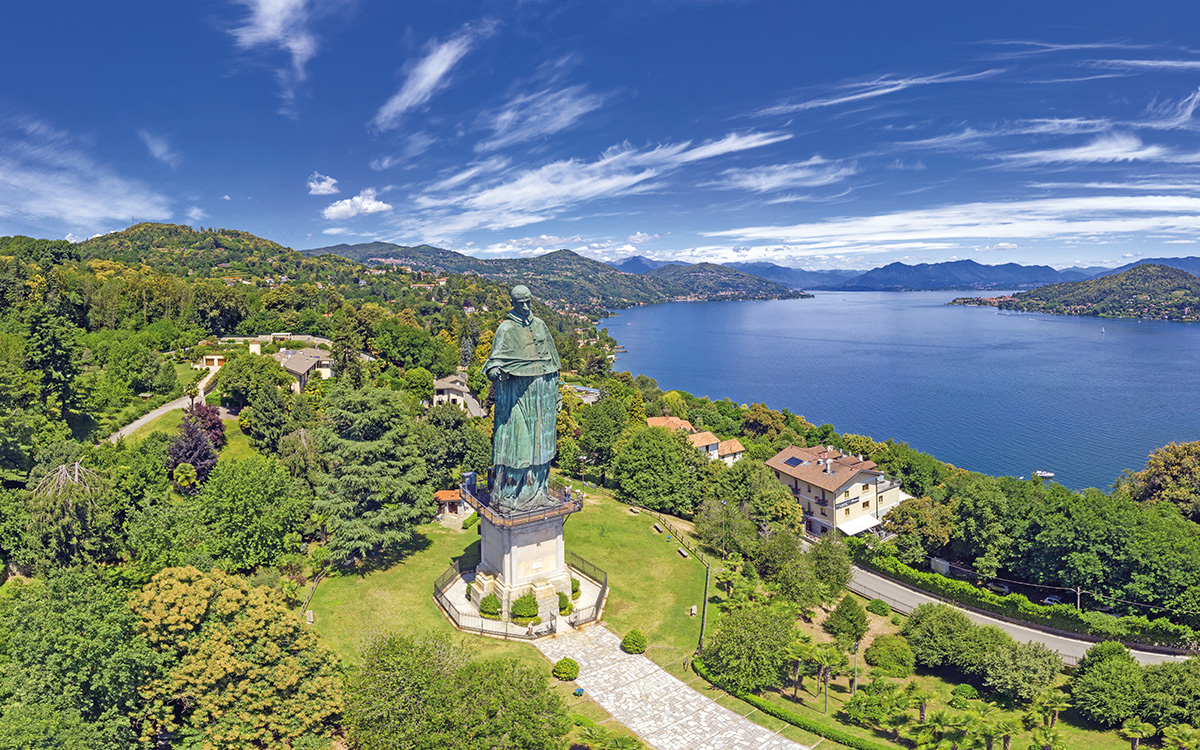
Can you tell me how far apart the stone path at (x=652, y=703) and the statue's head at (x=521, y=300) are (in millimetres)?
13150

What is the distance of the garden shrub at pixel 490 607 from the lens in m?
24.7

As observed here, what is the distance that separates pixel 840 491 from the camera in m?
45.4

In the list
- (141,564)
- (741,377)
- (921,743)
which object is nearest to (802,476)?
(921,743)

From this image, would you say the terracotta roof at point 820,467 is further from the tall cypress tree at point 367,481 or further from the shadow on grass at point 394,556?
the tall cypress tree at point 367,481

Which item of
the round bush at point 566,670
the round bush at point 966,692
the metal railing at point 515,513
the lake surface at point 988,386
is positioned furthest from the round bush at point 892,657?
the lake surface at point 988,386

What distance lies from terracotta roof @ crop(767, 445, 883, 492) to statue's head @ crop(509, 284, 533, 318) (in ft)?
102

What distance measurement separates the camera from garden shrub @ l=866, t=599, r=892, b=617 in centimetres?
3189

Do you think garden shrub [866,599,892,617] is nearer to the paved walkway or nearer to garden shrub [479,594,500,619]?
garden shrub [479,594,500,619]

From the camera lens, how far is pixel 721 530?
34.9m

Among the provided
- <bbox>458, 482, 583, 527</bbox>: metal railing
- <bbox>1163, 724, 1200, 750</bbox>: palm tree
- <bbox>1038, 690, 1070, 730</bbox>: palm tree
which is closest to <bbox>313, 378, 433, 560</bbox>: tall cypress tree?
<bbox>458, 482, 583, 527</bbox>: metal railing

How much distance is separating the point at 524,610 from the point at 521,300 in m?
12.5

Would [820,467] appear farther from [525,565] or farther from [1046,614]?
[525,565]

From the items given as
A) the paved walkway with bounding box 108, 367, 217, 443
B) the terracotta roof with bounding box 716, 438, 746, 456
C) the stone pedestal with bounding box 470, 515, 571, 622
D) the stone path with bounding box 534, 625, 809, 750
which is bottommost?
the terracotta roof with bounding box 716, 438, 746, 456

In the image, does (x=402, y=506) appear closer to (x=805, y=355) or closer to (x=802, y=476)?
(x=802, y=476)
